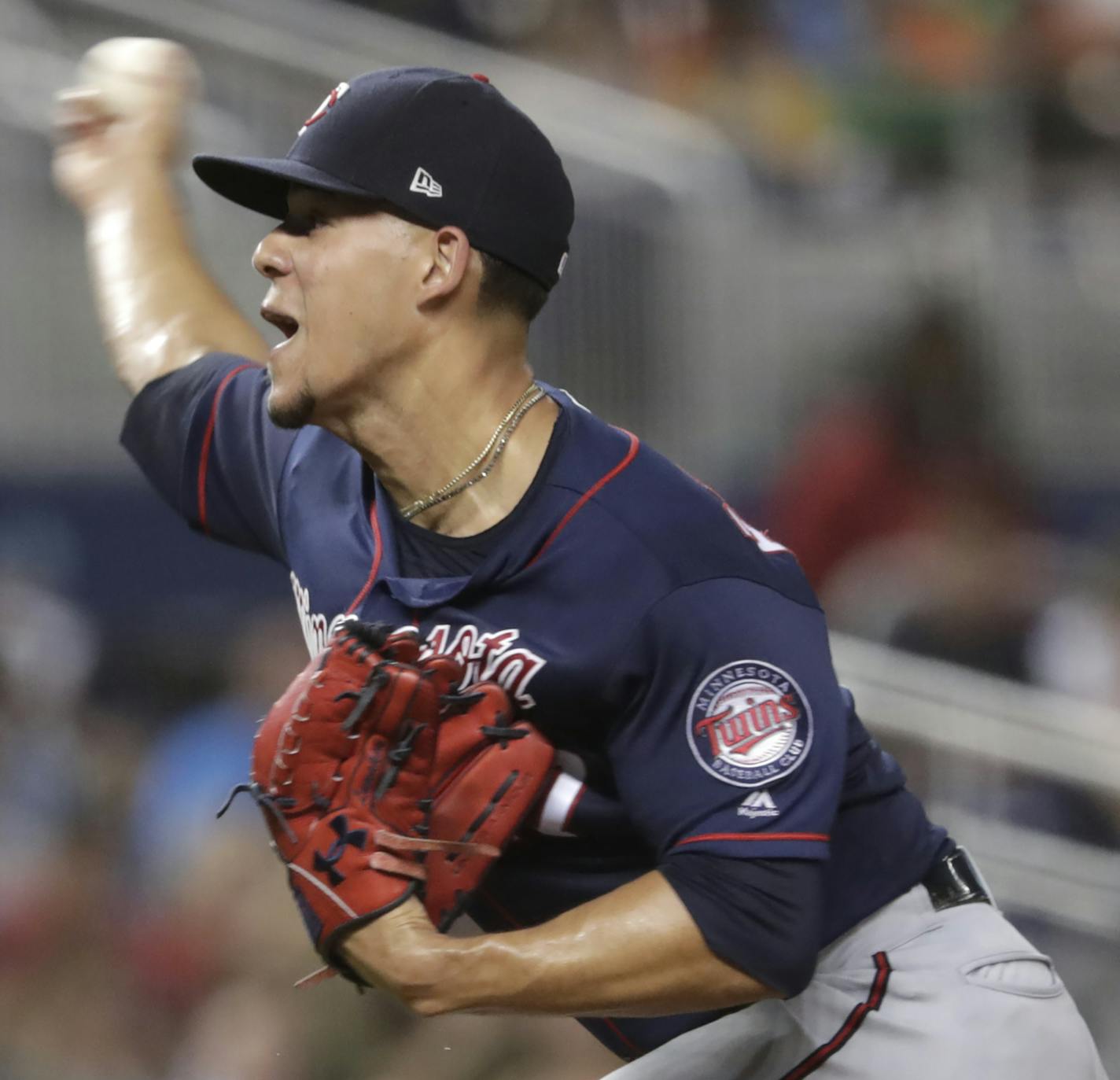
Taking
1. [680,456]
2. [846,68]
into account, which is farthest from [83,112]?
[846,68]

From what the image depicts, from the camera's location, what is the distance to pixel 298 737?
2.46 m

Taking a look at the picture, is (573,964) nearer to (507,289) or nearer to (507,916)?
(507,916)

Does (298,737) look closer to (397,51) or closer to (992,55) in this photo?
(397,51)

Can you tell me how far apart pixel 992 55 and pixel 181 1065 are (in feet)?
17.1

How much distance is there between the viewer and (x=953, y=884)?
2.85 meters

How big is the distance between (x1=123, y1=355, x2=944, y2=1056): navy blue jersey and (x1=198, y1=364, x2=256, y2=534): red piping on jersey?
0.58ft

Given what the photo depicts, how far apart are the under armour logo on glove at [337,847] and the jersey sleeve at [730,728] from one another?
0.37m

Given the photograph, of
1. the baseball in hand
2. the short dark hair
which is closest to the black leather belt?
the short dark hair

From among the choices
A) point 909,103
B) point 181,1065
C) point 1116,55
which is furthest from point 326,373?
point 1116,55

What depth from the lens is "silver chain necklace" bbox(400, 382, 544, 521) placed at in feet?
9.00

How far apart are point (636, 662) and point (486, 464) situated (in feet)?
1.39

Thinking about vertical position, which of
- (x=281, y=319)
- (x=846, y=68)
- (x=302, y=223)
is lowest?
(x=846, y=68)

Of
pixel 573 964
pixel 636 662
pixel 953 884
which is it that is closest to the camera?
pixel 573 964

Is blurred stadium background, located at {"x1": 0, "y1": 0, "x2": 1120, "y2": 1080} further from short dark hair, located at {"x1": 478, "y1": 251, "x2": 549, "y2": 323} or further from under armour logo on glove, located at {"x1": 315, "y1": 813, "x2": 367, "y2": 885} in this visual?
under armour logo on glove, located at {"x1": 315, "y1": 813, "x2": 367, "y2": 885}
